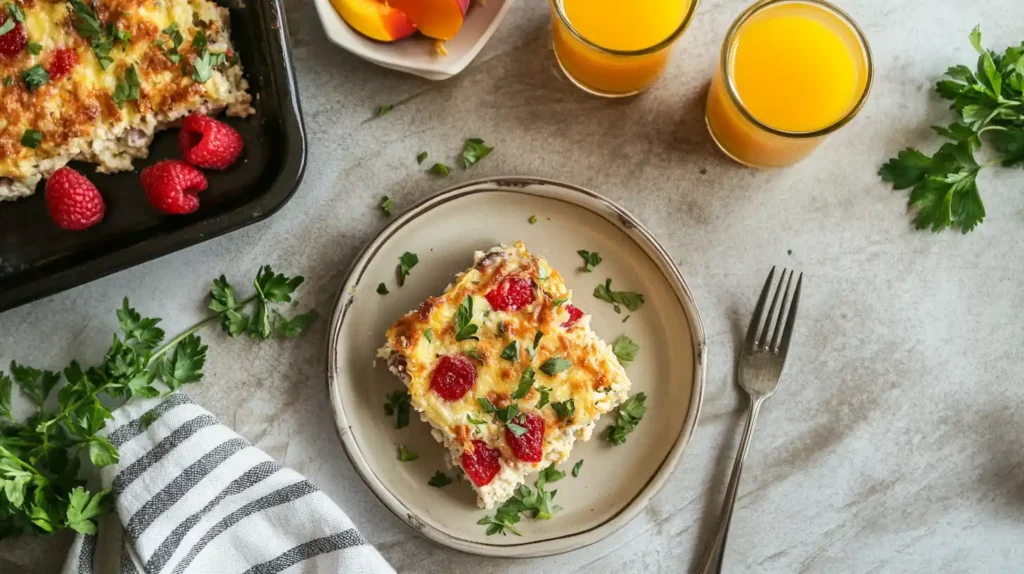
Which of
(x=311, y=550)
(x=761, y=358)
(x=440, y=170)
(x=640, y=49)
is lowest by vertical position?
(x=311, y=550)

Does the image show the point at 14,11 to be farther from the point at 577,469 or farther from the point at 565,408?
the point at 577,469

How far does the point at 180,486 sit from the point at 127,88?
1441 millimetres

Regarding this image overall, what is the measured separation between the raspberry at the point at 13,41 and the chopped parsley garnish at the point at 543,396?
2188 mm

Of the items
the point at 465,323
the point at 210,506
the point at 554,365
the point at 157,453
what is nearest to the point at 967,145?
the point at 554,365

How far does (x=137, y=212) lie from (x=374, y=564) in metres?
1.56

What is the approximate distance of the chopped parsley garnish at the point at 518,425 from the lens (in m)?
2.71

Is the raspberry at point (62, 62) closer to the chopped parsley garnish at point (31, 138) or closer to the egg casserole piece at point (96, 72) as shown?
the egg casserole piece at point (96, 72)

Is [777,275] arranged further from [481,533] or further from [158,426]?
[158,426]

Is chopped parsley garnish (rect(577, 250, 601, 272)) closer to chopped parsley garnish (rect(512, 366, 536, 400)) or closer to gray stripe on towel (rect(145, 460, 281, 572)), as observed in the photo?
chopped parsley garnish (rect(512, 366, 536, 400))

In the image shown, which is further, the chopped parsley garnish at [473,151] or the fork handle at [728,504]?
the chopped parsley garnish at [473,151]

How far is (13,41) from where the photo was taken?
2.82 meters

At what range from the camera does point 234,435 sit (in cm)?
295

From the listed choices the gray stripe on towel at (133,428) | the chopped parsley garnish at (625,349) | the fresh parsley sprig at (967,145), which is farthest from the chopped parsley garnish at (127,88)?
the fresh parsley sprig at (967,145)

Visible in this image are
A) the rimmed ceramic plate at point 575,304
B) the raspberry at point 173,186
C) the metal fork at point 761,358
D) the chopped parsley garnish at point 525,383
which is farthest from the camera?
the metal fork at point 761,358
